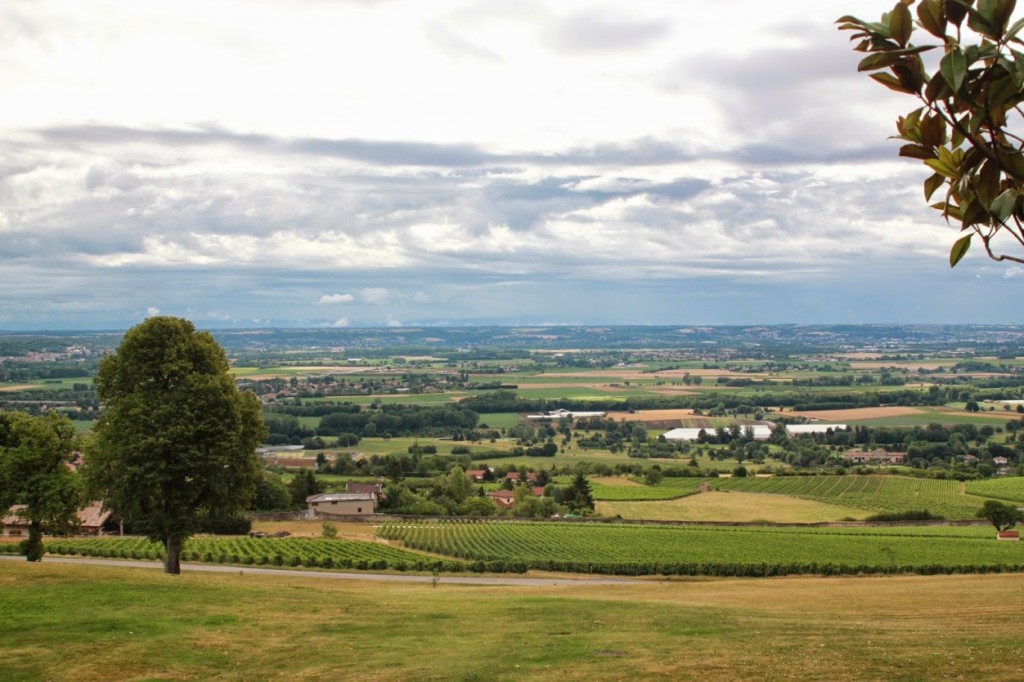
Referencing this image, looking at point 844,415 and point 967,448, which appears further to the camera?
point 844,415

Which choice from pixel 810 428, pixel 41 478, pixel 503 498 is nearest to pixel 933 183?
pixel 41 478

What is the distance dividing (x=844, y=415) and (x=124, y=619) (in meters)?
145

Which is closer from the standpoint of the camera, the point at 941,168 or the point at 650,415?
the point at 941,168

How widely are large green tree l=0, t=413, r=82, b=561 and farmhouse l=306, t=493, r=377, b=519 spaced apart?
43487 millimetres

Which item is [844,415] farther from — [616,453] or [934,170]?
[934,170]

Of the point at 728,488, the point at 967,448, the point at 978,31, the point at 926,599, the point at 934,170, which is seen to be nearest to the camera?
the point at 978,31

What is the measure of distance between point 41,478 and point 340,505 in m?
46.2

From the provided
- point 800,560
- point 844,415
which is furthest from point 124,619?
point 844,415

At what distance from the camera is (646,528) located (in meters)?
63.8

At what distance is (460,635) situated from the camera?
57.9 ft

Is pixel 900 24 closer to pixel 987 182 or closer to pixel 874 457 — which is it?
pixel 987 182

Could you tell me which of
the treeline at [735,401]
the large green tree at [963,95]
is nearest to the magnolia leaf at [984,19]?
the large green tree at [963,95]

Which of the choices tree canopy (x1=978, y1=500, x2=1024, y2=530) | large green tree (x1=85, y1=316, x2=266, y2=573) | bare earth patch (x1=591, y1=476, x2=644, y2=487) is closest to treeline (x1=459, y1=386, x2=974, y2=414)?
bare earth patch (x1=591, y1=476, x2=644, y2=487)

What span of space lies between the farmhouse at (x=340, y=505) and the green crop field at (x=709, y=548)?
5.27 metres
